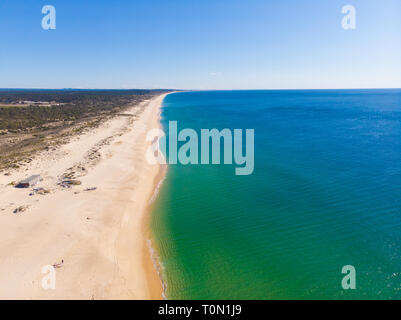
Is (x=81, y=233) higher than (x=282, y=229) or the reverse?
higher

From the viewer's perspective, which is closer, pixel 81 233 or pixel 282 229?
pixel 81 233

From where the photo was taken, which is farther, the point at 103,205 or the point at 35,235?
the point at 103,205

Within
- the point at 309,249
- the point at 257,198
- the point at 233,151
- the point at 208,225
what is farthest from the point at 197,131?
the point at 309,249

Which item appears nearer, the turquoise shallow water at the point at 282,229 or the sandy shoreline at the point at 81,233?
the sandy shoreline at the point at 81,233

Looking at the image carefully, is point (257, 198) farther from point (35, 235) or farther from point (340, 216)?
point (35, 235)

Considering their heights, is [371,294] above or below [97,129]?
below

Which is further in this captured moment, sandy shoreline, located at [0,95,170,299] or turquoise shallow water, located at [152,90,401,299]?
turquoise shallow water, located at [152,90,401,299]
